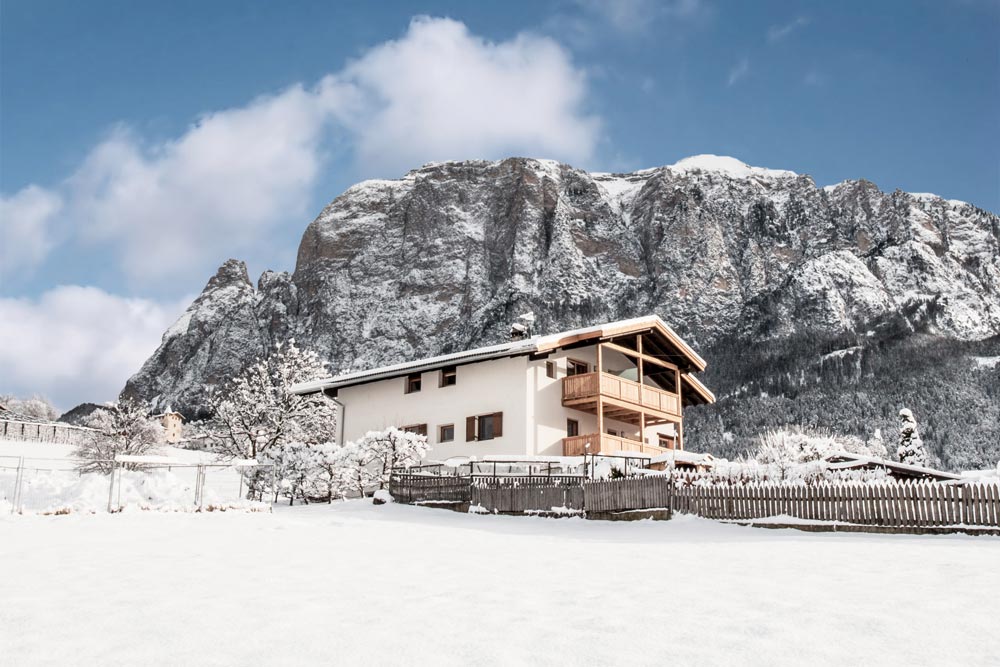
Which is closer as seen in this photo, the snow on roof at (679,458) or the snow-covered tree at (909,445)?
the snow on roof at (679,458)

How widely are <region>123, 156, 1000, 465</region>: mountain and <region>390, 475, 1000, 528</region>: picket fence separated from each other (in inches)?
3913

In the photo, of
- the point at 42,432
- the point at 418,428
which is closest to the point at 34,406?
the point at 42,432

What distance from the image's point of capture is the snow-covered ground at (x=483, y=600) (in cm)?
738

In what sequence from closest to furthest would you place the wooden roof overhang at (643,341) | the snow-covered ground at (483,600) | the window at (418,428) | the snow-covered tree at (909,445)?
1. the snow-covered ground at (483,600)
2. the wooden roof overhang at (643,341)
3. the window at (418,428)
4. the snow-covered tree at (909,445)

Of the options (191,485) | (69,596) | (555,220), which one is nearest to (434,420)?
(191,485)

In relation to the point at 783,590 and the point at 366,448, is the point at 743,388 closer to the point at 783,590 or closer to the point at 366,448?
the point at 366,448

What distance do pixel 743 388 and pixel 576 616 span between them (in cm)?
12429

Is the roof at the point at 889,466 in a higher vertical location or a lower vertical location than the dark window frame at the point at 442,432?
lower

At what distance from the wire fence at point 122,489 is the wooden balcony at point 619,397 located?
46.6 feet

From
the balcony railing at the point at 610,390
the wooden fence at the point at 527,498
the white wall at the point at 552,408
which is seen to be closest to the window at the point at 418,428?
the white wall at the point at 552,408

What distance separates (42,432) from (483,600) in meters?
61.9

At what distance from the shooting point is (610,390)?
34.9 metres

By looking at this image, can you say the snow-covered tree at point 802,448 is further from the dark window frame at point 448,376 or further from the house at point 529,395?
the dark window frame at point 448,376

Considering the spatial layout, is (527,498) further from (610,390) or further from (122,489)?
(610,390)
